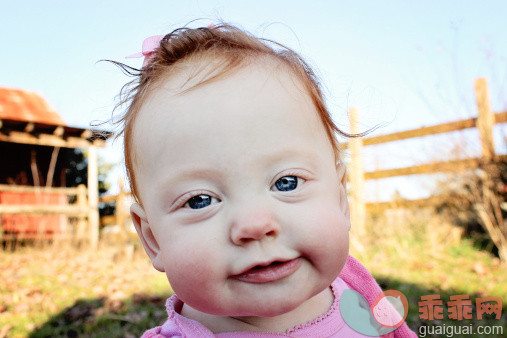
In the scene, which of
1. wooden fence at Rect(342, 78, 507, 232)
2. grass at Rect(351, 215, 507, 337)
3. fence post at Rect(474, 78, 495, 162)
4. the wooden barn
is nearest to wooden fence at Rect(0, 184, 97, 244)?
the wooden barn

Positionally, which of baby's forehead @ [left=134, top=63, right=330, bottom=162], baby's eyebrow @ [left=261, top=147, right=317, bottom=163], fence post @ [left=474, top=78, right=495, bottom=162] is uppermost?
baby's forehead @ [left=134, top=63, right=330, bottom=162]

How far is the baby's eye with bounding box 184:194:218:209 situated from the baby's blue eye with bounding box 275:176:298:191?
158 millimetres

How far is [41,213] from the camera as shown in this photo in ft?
30.2

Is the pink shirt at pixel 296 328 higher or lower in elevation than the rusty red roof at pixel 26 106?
higher

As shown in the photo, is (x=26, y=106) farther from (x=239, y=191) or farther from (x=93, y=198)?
(x=239, y=191)

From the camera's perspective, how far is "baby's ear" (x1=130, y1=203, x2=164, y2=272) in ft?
4.28

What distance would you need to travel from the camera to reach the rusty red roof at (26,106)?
11547 millimetres

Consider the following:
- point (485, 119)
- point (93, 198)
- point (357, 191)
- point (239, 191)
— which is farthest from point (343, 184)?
point (93, 198)

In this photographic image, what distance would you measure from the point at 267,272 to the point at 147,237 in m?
0.46

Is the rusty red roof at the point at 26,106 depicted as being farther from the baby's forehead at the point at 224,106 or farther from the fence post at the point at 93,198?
the baby's forehead at the point at 224,106

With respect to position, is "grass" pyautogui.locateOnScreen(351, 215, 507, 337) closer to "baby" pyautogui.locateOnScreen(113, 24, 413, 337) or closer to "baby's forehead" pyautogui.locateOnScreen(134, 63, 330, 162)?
"baby" pyautogui.locateOnScreen(113, 24, 413, 337)

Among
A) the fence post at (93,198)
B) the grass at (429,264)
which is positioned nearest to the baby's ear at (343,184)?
the grass at (429,264)

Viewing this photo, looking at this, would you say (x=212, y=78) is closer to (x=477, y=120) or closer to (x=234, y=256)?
→ (x=234, y=256)

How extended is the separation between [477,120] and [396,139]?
1.16m
